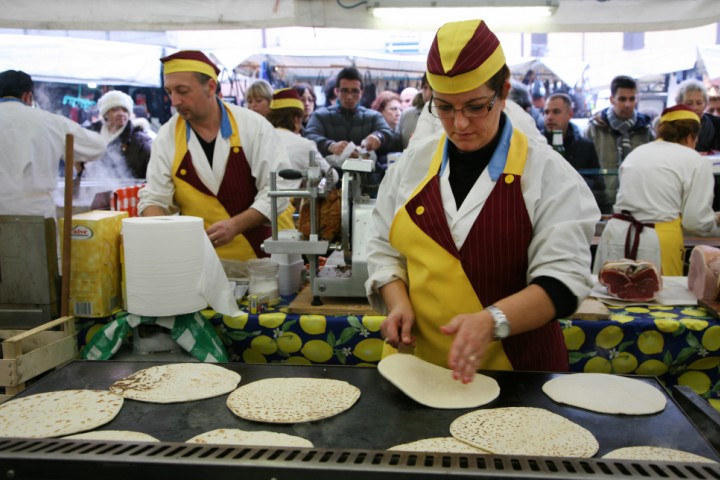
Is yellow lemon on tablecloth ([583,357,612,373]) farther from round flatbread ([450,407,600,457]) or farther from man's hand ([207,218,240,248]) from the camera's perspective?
man's hand ([207,218,240,248])

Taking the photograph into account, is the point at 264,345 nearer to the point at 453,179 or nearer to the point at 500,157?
the point at 453,179

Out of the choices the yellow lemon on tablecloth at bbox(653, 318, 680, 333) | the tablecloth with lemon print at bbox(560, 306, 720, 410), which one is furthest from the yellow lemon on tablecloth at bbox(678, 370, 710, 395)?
the yellow lemon on tablecloth at bbox(653, 318, 680, 333)

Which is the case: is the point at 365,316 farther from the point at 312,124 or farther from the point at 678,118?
the point at 312,124

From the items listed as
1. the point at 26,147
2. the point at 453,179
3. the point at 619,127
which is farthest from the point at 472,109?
the point at 619,127

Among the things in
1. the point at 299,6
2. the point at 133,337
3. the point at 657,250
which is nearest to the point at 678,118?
the point at 657,250

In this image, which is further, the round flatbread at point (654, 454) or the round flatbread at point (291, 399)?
the round flatbread at point (291, 399)

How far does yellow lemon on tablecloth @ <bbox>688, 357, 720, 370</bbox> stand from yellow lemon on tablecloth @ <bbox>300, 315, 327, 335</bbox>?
1473 mm

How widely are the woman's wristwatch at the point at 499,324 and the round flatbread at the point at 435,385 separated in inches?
6.6

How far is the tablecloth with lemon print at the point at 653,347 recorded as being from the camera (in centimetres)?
239

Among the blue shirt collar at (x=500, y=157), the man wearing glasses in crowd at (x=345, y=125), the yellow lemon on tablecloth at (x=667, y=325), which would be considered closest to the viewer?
the blue shirt collar at (x=500, y=157)

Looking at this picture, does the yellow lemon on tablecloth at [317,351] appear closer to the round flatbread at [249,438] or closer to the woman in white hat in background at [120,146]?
the round flatbread at [249,438]

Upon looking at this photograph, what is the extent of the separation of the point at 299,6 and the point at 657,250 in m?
2.91

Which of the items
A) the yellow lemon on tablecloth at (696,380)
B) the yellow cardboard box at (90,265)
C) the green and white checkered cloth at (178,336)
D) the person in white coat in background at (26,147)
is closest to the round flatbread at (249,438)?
the green and white checkered cloth at (178,336)

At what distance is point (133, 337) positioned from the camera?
2.34m
